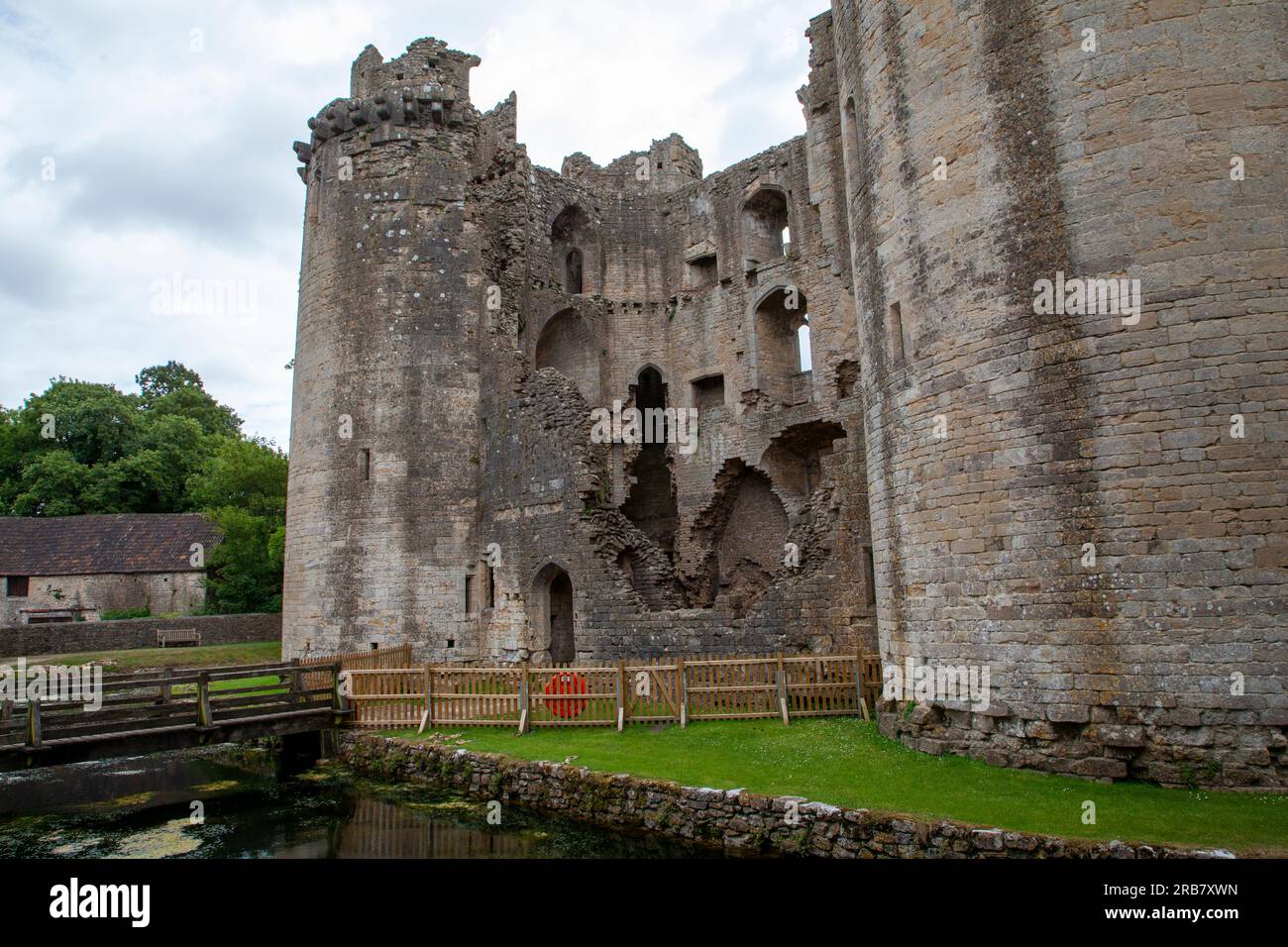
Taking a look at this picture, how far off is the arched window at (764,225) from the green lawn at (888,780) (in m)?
14.8

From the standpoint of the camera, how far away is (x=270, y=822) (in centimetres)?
1152

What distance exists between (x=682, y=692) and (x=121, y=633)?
2339 centimetres

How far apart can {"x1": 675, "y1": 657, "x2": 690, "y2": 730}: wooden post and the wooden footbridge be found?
5928 mm

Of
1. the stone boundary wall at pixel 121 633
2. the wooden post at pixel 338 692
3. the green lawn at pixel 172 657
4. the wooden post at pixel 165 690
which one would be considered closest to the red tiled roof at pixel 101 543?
the stone boundary wall at pixel 121 633

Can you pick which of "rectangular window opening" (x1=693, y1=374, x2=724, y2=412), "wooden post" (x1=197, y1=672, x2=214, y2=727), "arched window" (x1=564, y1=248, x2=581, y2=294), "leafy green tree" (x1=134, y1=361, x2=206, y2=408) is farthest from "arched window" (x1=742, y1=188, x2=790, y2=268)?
"leafy green tree" (x1=134, y1=361, x2=206, y2=408)

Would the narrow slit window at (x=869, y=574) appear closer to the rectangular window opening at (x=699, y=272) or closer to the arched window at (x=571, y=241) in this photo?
the rectangular window opening at (x=699, y=272)

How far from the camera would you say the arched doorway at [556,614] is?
1992cm

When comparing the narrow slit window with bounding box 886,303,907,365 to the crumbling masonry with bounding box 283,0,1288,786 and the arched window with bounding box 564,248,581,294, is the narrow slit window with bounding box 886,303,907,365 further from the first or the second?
the arched window with bounding box 564,248,581,294

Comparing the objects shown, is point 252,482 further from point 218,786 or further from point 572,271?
point 218,786

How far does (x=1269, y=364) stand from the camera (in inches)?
342

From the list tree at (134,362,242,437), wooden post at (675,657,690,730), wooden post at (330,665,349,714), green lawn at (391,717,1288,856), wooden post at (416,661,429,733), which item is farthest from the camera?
tree at (134,362,242,437)

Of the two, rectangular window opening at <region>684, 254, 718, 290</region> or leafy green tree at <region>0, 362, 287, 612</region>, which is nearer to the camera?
rectangular window opening at <region>684, 254, 718, 290</region>

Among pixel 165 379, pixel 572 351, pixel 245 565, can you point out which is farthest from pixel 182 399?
pixel 572 351

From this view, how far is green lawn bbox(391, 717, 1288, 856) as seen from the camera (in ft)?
24.3
